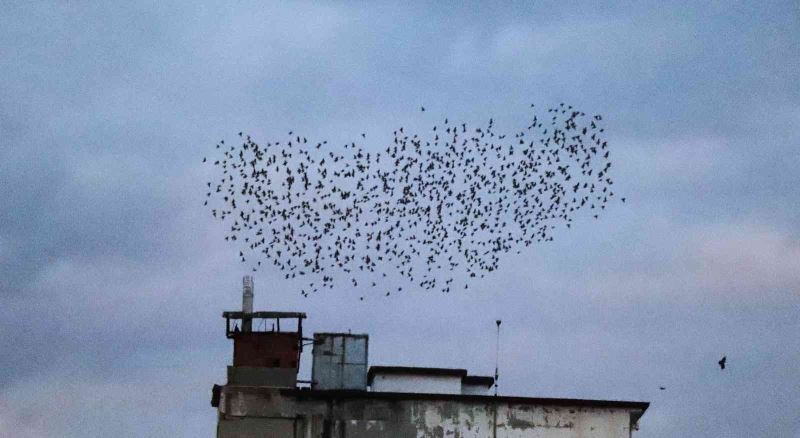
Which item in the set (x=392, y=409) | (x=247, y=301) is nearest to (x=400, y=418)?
(x=392, y=409)

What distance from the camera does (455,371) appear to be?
57.0 metres

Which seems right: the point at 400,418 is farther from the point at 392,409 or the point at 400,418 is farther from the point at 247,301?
the point at 247,301

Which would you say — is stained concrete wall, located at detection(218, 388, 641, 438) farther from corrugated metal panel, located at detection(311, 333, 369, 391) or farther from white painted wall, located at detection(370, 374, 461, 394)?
corrugated metal panel, located at detection(311, 333, 369, 391)

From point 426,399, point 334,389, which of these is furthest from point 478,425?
point 334,389

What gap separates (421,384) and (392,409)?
72.0 inches

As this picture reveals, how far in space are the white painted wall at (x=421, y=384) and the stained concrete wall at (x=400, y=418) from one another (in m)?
0.94

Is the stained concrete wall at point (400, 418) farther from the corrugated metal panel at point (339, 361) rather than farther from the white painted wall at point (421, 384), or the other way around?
the corrugated metal panel at point (339, 361)

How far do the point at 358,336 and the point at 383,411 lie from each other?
4.14 metres

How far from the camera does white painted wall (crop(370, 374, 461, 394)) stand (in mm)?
56938

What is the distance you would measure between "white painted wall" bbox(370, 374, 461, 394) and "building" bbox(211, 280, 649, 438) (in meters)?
0.04

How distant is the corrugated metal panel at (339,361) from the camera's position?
57625mm

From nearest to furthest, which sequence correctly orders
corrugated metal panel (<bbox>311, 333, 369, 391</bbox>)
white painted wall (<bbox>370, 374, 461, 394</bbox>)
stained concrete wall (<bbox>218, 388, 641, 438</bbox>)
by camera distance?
stained concrete wall (<bbox>218, 388, 641, 438</bbox>), white painted wall (<bbox>370, 374, 461, 394</bbox>), corrugated metal panel (<bbox>311, 333, 369, 391</bbox>)

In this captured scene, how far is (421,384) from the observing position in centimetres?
5700

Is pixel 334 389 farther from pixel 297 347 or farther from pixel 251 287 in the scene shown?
pixel 251 287
